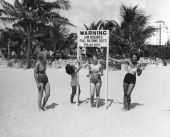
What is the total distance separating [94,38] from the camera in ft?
24.5

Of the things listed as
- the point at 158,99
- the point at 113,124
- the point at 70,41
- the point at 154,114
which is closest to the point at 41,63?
the point at 113,124

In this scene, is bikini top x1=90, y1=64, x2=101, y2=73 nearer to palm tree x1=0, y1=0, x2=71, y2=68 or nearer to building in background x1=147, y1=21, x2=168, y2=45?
palm tree x1=0, y1=0, x2=71, y2=68

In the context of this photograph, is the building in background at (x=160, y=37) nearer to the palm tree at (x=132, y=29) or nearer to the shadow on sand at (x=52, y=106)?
the palm tree at (x=132, y=29)

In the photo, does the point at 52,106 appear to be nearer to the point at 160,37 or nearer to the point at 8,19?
the point at 8,19

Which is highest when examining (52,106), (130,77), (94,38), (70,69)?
(94,38)

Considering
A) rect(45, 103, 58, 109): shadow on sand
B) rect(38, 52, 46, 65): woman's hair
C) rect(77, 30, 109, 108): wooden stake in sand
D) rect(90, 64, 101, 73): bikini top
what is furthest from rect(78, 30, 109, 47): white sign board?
rect(45, 103, 58, 109): shadow on sand

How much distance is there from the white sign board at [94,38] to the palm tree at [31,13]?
15957mm

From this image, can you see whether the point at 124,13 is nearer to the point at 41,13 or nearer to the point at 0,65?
the point at 41,13

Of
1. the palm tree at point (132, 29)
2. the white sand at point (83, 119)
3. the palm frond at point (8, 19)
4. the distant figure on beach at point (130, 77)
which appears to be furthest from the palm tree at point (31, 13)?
the distant figure on beach at point (130, 77)

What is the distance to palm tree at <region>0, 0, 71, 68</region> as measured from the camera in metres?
23.1

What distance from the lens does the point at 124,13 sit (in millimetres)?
26234

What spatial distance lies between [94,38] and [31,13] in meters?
16.9

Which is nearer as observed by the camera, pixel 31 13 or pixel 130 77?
pixel 130 77

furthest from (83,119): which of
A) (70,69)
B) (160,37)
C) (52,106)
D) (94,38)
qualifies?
(160,37)
